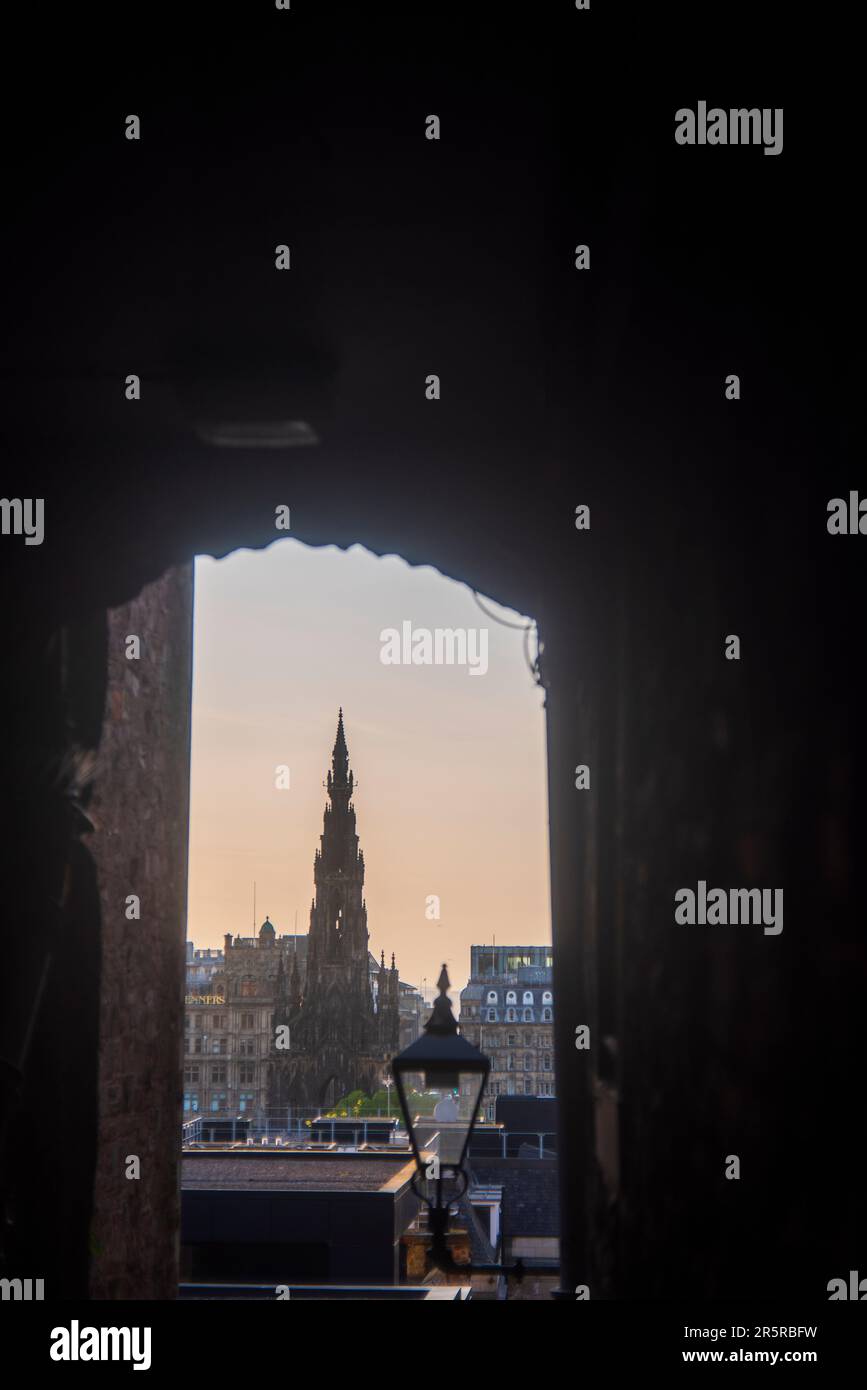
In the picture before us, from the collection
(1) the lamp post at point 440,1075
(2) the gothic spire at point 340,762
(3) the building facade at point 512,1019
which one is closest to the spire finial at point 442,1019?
(1) the lamp post at point 440,1075

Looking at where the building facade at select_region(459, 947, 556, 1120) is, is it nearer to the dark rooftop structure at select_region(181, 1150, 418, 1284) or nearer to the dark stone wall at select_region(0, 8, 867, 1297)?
the dark rooftop structure at select_region(181, 1150, 418, 1284)

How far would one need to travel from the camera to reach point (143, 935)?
680cm

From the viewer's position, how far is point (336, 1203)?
21547 millimetres

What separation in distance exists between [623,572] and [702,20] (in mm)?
1296

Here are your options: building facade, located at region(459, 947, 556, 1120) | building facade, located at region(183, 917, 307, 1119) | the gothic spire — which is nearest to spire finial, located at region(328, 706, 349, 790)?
the gothic spire

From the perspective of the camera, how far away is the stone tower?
57.1 meters

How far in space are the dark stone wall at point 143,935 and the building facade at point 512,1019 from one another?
77004 mm

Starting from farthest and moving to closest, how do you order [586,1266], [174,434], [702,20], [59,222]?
[174,434]
[586,1266]
[59,222]
[702,20]

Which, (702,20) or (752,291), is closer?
(752,291)

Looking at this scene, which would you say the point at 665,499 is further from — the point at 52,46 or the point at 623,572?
the point at 52,46

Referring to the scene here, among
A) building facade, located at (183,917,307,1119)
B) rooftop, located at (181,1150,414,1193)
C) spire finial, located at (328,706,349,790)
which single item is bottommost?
building facade, located at (183,917,307,1119)

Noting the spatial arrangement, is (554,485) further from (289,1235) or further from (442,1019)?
(289,1235)

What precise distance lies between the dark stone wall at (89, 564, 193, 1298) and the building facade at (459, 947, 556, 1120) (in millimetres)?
77004
